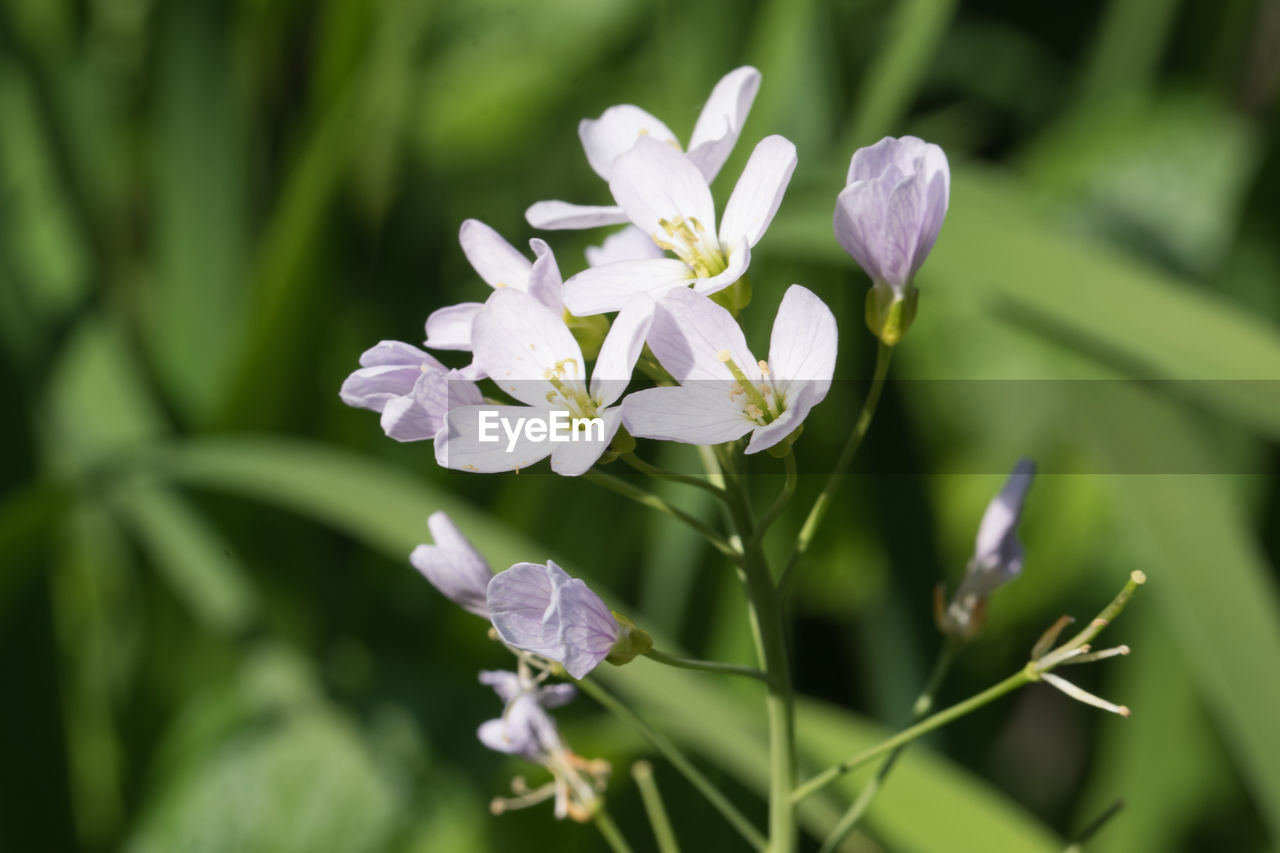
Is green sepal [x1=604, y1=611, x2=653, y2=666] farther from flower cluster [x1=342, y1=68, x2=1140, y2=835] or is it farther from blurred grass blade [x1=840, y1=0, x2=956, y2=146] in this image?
blurred grass blade [x1=840, y1=0, x2=956, y2=146]

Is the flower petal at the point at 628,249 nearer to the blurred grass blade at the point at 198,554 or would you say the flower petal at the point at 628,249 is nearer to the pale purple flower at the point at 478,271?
the pale purple flower at the point at 478,271

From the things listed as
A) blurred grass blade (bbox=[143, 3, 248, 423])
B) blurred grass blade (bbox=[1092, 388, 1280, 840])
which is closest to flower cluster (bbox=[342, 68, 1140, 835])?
blurred grass blade (bbox=[1092, 388, 1280, 840])

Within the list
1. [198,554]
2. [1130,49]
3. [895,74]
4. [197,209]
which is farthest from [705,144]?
[1130,49]

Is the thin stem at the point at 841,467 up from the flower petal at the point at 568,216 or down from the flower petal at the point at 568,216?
down

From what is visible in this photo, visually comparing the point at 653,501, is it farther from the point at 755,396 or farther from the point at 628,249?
the point at 628,249

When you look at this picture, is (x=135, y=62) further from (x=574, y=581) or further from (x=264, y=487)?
(x=574, y=581)

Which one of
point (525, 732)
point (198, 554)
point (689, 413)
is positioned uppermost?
point (689, 413)

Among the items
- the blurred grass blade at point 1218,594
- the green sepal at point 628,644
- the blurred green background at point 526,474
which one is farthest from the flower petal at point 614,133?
the blurred grass blade at point 1218,594
